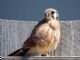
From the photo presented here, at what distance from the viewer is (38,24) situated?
16.8ft

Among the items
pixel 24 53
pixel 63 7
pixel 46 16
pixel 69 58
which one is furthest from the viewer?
pixel 63 7

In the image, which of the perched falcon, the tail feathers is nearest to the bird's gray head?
the perched falcon

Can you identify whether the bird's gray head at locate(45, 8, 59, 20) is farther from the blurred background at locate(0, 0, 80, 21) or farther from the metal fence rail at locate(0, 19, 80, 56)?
the blurred background at locate(0, 0, 80, 21)

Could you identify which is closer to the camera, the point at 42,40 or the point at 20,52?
the point at 20,52

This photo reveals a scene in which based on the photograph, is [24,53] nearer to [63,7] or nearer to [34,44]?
[34,44]

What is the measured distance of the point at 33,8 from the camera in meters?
8.10

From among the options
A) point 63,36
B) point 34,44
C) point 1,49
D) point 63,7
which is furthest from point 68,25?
point 63,7

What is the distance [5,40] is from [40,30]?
456mm

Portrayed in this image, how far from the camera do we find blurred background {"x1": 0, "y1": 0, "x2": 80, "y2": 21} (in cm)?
799

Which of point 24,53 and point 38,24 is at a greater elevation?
point 38,24

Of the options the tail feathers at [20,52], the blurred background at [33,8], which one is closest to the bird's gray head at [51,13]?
the tail feathers at [20,52]

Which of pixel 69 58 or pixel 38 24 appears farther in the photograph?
pixel 38 24

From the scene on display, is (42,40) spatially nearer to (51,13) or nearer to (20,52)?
(20,52)

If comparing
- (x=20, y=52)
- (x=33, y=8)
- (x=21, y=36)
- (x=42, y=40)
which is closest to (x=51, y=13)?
(x=42, y=40)
